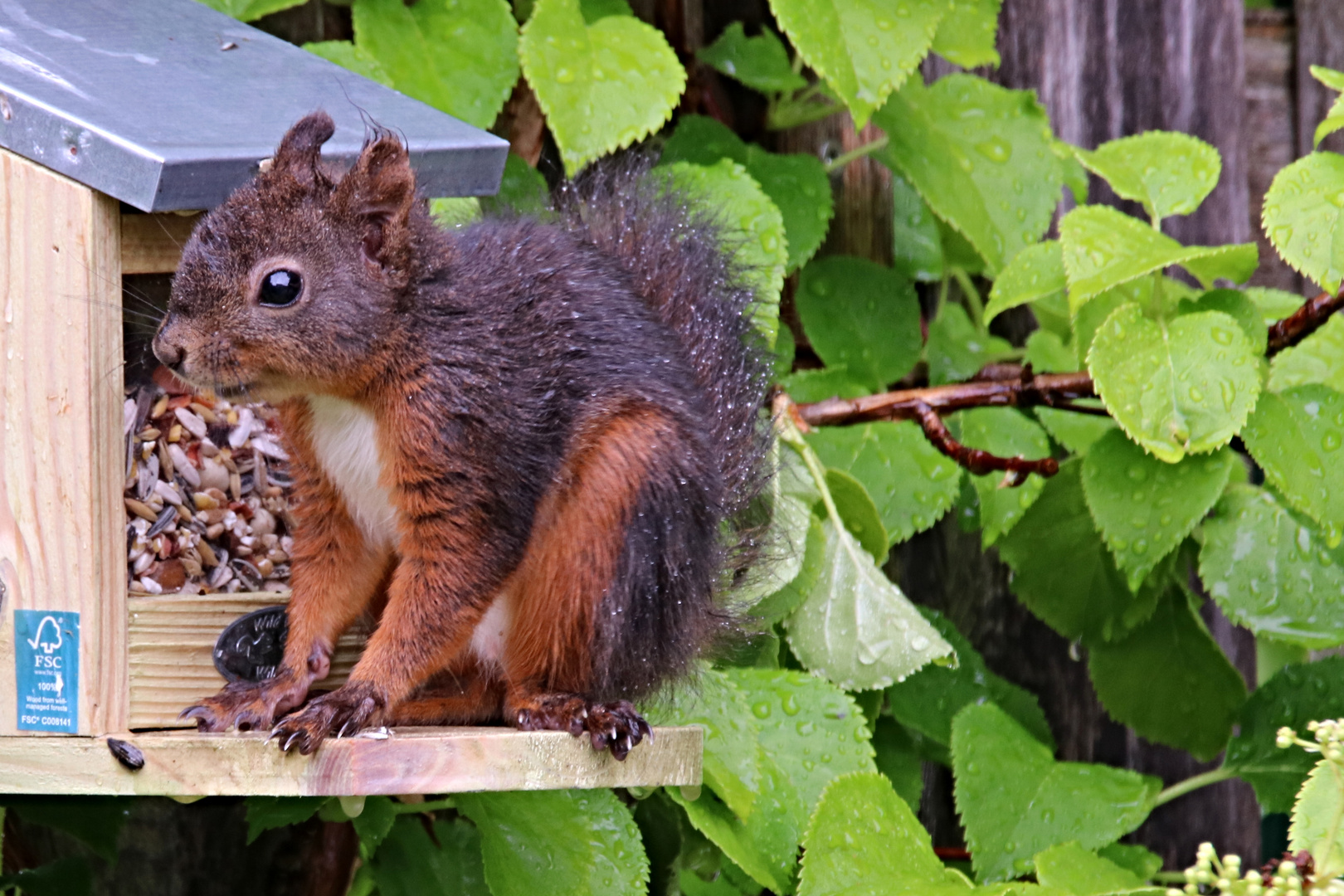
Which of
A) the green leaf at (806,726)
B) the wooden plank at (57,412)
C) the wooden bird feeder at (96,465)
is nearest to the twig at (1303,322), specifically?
the green leaf at (806,726)

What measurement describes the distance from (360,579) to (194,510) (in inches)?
10.0

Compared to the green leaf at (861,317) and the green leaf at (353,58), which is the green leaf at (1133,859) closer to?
the green leaf at (861,317)

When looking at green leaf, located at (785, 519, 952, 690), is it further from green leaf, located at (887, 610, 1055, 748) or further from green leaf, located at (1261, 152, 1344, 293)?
green leaf, located at (1261, 152, 1344, 293)

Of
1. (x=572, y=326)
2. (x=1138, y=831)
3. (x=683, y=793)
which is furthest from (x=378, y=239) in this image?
(x=1138, y=831)

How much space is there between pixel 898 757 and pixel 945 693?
0.16 metres

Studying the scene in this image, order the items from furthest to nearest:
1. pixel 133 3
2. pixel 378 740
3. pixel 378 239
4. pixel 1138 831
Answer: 1. pixel 1138 831
2. pixel 133 3
3. pixel 378 239
4. pixel 378 740

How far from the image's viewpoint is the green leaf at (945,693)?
272 centimetres

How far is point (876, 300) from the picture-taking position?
2.89 metres

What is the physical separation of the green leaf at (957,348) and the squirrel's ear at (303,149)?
1566 millimetres

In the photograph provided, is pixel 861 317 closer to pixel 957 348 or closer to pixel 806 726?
pixel 957 348

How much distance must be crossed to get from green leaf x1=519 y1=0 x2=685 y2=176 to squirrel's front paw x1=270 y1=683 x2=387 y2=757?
943 millimetres

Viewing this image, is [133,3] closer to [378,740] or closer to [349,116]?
[349,116]

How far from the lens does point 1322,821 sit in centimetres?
185

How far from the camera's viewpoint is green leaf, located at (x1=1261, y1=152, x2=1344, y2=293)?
2.14 meters
